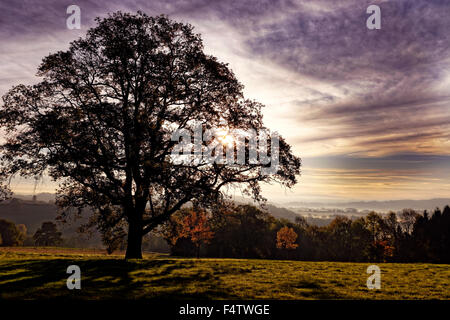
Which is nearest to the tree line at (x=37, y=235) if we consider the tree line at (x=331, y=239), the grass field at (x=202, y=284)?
the tree line at (x=331, y=239)

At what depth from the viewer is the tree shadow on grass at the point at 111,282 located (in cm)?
1178

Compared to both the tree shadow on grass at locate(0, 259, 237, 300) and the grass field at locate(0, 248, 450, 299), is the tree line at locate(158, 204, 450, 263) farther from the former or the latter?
the grass field at locate(0, 248, 450, 299)

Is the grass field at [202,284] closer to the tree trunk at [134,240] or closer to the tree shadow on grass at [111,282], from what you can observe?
the tree shadow on grass at [111,282]

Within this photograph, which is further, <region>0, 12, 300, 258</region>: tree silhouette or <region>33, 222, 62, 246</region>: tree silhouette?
<region>33, 222, 62, 246</region>: tree silhouette

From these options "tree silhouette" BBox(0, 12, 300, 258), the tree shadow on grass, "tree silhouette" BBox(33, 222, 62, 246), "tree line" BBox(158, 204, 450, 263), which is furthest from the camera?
"tree silhouette" BBox(33, 222, 62, 246)

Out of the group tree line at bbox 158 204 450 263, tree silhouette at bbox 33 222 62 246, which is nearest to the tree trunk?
tree line at bbox 158 204 450 263

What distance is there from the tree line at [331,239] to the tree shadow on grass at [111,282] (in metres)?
38.2

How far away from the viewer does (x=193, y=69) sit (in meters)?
23.0

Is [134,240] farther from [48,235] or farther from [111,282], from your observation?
[48,235]

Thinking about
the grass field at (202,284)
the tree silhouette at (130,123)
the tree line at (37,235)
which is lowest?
the tree line at (37,235)

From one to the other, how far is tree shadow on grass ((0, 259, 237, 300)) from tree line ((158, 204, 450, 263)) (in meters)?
38.2

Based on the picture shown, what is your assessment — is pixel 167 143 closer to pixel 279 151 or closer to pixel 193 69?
pixel 193 69

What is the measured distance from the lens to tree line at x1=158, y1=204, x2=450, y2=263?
77375mm
